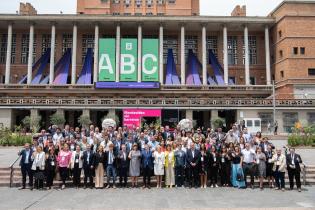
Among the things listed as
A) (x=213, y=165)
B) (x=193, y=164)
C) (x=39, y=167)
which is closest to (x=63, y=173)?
(x=39, y=167)

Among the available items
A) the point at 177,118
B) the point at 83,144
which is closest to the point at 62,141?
the point at 83,144

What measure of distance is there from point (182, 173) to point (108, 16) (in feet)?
141

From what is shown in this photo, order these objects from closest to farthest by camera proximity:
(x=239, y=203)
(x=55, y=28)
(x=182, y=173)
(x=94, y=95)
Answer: (x=239, y=203) < (x=182, y=173) < (x=94, y=95) < (x=55, y=28)

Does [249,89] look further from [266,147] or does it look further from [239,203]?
[239,203]

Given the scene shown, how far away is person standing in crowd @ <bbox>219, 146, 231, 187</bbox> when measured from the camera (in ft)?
45.6

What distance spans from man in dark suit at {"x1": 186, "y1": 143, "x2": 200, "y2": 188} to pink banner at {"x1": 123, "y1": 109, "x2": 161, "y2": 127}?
26796 mm

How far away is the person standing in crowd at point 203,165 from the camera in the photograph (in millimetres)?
13758

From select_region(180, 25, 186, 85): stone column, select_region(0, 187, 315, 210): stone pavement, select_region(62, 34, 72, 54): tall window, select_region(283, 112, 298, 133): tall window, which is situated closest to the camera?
select_region(0, 187, 315, 210): stone pavement

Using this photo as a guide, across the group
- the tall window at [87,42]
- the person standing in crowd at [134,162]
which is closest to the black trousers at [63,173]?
the person standing in crowd at [134,162]

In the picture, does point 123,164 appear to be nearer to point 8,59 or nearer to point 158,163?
point 158,163

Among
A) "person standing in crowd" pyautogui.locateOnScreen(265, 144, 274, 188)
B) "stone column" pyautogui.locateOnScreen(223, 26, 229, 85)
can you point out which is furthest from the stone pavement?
"stone column" pyautogui.locateOnScreen(223, 26, 229, 85)

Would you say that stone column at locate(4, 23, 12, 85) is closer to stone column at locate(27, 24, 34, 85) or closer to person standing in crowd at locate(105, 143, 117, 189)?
stone column at locate(27, 24, 34, 85)

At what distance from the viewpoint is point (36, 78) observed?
5172 centimetres

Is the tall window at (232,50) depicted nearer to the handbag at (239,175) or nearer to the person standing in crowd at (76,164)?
the handbag at (239,175)
